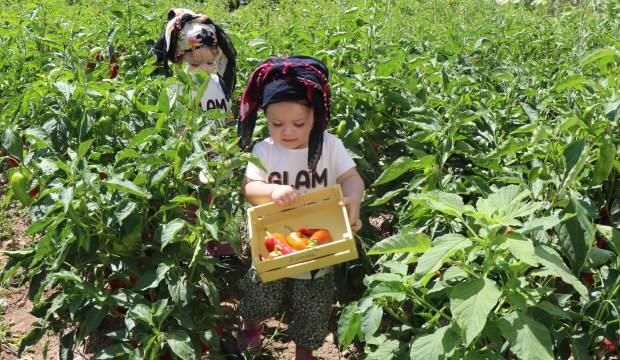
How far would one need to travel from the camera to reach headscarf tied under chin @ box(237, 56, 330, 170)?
2.37 m

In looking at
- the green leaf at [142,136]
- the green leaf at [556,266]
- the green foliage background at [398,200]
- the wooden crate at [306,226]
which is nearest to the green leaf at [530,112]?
the green foliage background at [398,200]

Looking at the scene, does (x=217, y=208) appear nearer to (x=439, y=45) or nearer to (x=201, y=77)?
(x=201, y=77)

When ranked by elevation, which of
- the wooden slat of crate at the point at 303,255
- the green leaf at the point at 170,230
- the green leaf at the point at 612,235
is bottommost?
the wooden slat of crate at the point at 303,255

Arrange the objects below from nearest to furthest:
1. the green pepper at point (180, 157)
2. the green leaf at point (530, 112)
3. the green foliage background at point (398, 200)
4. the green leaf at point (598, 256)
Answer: the green foliage background at point (398, 200) < the green leaf at point (598, 256) < the green pepper at point (180, 157) < the green leaf at point (530, 112)

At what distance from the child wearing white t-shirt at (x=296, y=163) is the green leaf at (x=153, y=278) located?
1.39 ft

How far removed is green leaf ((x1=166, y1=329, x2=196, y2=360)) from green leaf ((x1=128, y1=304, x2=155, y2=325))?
0.09 meters

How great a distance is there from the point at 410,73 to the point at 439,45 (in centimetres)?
93

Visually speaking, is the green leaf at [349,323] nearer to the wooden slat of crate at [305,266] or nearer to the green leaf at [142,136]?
the wooden slat of crate at [305,266]

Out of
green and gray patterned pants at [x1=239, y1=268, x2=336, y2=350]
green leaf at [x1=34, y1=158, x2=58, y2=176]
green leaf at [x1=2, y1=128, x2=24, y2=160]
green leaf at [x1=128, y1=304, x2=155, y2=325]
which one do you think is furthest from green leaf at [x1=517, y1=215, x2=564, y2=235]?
green leaf at [x1=2, y1=128, x2=24, y2=160]

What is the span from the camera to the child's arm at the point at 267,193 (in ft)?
7.54

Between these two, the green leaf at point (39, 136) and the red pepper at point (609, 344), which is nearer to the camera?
the red pepper at point (609, 344)

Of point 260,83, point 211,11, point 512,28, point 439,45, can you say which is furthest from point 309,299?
point 211,11

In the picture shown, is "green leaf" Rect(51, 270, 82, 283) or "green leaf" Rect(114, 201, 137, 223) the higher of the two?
"green leaf" Rect(114, 201, 137, 223)

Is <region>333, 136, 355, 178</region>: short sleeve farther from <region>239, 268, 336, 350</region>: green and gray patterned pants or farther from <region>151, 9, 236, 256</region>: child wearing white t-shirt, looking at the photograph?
<region>151, 9, 236, 256</region>: child wearing white t-shirt
